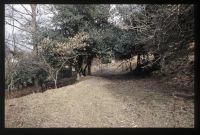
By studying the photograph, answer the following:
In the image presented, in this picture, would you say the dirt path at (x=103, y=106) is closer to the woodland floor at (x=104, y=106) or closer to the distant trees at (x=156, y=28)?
the woodland floor at (x=104, y=106)

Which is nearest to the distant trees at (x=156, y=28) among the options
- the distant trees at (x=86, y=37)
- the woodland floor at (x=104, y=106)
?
the distant trees at (x=86, y=37)

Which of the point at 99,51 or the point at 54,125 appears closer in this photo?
the point at 54,125

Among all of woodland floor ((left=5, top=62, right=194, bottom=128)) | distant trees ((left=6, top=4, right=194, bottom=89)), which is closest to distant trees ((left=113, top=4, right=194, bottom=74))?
distant trees ((left=6, top=4, right=194, bottom=89))

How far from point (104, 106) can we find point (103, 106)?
0.05 ft

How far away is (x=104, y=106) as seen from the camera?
472 centimetres

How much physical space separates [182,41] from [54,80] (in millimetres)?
1931

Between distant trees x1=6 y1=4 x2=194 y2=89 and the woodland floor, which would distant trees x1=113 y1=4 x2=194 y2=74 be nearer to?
distant trees x1=6 y1=4 x2=194 y2=89

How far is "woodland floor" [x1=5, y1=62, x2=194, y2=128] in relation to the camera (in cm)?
437

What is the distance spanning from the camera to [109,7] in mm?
4395

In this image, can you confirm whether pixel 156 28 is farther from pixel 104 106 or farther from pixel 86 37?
pixel 104 106

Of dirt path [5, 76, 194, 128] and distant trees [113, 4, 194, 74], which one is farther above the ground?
distant trees [113, 4, 194, 74]

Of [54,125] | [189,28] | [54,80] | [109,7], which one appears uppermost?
[109,7]
